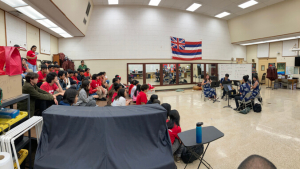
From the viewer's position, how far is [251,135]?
364 cm

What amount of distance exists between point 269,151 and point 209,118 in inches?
78.4

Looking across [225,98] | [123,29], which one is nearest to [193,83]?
[225,98]

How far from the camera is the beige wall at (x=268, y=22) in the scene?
28.9 ft

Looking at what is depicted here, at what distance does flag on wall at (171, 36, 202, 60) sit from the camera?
1059cm

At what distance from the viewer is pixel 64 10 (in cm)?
552

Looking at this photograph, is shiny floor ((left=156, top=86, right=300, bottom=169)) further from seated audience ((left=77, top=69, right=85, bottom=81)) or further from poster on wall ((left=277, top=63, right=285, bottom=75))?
poster on wall ((left=277, top=63, right=285, bottom=75))

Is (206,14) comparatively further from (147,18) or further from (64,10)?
(64,10)

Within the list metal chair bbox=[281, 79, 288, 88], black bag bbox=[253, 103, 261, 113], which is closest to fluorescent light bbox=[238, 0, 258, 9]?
metal chair bbox=[281, 79, 288, 88]

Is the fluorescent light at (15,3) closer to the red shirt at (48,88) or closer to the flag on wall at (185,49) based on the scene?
the red shirt at (48,88)

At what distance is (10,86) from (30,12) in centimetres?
510

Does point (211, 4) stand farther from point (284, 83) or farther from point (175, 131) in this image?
point (175, 131)

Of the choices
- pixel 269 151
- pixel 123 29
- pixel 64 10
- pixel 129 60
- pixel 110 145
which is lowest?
pixel 269 151

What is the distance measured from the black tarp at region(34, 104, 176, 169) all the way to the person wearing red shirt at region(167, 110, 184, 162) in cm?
102

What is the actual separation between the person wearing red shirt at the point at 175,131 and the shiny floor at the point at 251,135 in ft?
0.72
